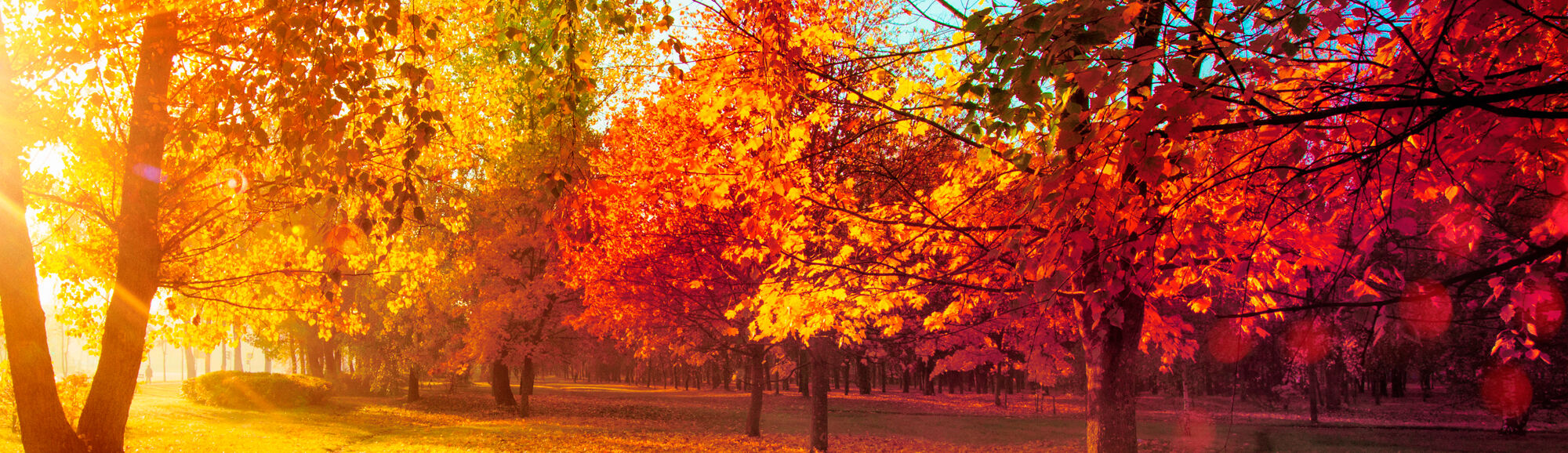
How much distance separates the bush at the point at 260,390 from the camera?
29688 millimetres

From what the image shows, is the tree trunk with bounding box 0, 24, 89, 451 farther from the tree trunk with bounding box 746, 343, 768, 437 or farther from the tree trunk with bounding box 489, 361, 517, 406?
the tree trunk with bounding box 489, 361, 517, 406

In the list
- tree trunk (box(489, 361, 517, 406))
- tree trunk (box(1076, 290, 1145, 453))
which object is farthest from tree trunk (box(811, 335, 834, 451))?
tree trunk (box(489, 361, 517, 406))

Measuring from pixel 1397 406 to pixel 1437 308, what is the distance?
136 ft

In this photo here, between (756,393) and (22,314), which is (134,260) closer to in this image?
(22,314)

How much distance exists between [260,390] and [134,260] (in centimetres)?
2731

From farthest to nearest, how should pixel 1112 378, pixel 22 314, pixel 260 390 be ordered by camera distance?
pixel 260 390
pixel 22 314
pixel 1112 378

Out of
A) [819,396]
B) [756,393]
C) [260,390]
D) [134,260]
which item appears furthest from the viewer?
[260,390]

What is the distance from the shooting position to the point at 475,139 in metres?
9.95

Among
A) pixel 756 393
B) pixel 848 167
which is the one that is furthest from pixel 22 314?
pixel 756 393

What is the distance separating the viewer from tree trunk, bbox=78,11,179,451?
7.07 m

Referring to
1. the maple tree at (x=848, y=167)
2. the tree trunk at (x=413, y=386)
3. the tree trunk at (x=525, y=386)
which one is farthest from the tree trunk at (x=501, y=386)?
the maple tree at (x=848, y=167)

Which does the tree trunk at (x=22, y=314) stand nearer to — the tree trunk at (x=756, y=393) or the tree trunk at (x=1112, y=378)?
the tree trunk at (x=1112, y=378)

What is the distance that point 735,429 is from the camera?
21.7 meters

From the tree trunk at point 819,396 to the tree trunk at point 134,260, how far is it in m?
9.88
